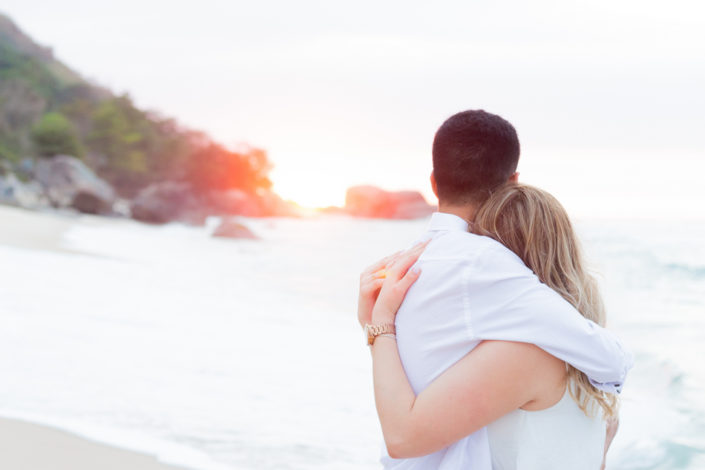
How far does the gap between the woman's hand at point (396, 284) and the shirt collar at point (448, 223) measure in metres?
0.05

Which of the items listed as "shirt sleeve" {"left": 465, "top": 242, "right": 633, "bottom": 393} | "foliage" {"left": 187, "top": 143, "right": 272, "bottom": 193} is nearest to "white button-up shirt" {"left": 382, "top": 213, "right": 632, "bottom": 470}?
"shirt sleeve" {"left": 465, "top": 242, "right": 633, "bottom": 393}

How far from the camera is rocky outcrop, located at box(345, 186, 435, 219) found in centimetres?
7325

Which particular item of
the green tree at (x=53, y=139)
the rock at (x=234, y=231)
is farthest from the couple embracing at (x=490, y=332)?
the green tree at (x=53, y=139)

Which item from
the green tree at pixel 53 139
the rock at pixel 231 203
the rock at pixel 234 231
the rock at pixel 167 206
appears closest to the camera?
the rock at pixel 234 231

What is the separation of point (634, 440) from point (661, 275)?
372 inches

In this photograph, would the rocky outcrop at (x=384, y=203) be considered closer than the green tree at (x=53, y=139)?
No

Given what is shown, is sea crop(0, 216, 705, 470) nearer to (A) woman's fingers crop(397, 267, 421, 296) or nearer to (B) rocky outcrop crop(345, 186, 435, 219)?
(A) woman's fingers crop(397, 267, 421, 296)

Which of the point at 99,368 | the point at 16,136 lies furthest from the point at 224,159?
the point at 99,368

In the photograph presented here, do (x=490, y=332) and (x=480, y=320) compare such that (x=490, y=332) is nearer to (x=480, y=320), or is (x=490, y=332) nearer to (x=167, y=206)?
(x=480, y=320)

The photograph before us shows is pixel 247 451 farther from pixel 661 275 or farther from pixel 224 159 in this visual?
pixel 224 159

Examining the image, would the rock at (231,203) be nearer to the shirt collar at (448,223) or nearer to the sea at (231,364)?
the sea at (231,364)

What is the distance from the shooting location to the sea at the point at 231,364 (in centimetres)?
414

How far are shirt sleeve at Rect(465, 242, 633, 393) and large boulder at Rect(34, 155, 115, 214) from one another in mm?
36192

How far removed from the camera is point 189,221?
39.9 m
